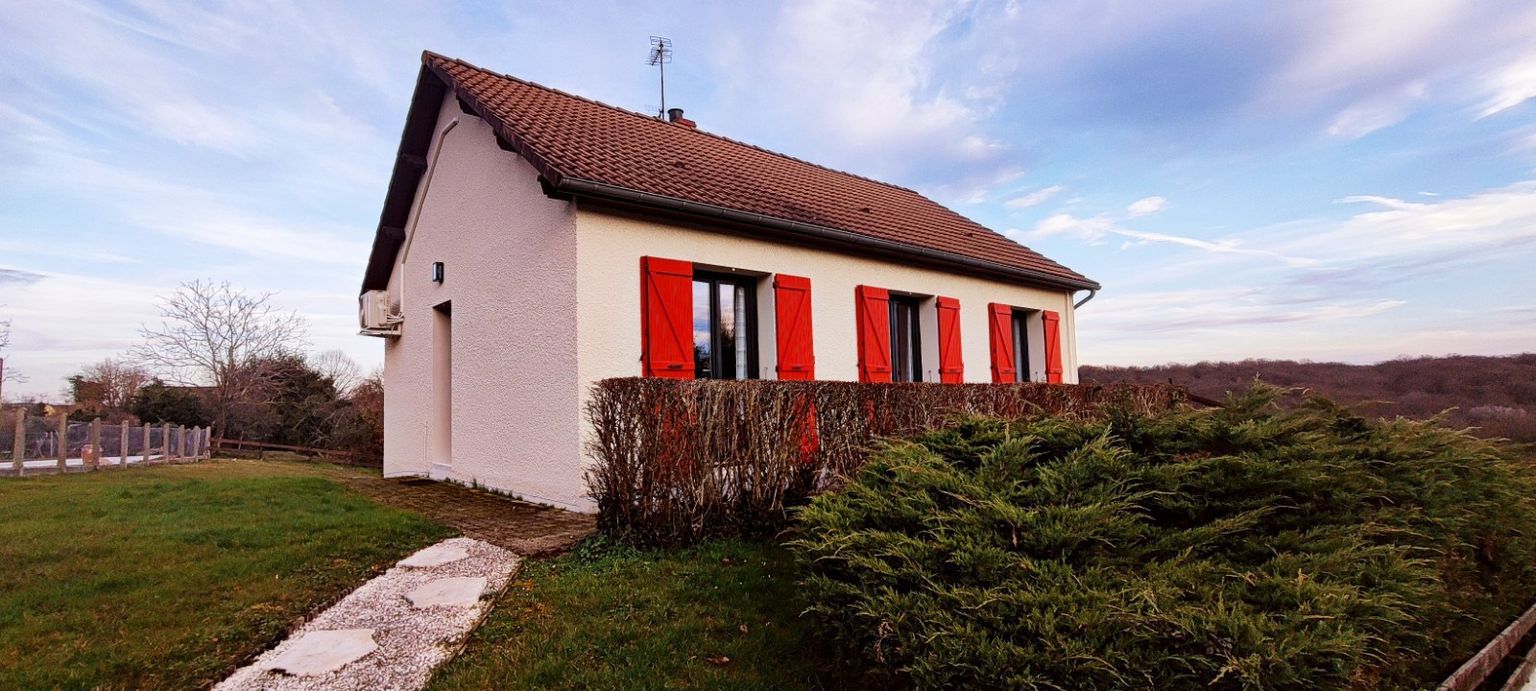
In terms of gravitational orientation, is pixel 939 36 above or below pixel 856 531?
above

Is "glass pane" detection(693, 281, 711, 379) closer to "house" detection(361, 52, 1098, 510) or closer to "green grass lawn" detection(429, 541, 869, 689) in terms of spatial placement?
"house" detection(361, 52, 1098, 510)

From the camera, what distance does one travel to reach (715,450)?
465 centimetres

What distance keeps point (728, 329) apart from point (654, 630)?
5.28m

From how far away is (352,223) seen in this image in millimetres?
11398

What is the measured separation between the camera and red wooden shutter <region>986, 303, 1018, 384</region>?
11289mm

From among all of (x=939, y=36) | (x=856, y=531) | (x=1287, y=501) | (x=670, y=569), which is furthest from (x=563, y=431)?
(x=939, y=36)

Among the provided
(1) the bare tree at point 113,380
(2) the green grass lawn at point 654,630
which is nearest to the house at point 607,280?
(2) the green grass lawn at point 654,630

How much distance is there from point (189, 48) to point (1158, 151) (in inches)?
526

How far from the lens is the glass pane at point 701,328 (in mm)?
7820

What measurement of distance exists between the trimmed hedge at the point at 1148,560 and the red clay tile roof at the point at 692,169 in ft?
16.4

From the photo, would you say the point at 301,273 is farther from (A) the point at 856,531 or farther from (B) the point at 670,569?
(A) the point at 856,531

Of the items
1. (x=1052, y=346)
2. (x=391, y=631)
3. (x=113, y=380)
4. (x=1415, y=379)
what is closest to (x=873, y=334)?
(x=1052, y=346)

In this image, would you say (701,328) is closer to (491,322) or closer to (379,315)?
(491,322)

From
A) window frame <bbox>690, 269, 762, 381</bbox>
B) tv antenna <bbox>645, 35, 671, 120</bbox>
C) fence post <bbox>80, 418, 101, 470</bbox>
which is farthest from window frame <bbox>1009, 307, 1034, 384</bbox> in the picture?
fence post <bbox>80, 418, 101, 470</bbox>
